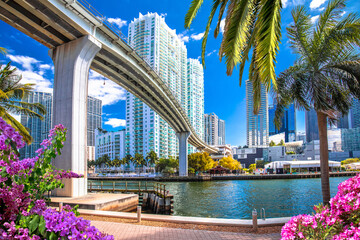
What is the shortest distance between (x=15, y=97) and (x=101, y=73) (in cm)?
1489

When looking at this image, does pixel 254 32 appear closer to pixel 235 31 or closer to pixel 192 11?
pixel 235 31

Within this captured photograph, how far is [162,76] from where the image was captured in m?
141

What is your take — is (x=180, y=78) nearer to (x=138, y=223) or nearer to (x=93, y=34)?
(x=93, y=34)

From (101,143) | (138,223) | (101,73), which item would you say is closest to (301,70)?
(138,223)

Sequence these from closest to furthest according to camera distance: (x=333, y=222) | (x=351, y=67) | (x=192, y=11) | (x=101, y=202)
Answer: (x=333, y=222) < (x=192, y=11) < (x=351, y=67) < (x=101, y=202)

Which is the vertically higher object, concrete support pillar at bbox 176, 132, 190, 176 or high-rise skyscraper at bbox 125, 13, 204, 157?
high-rise skyscraper at bbox 125, 13, 204, 157

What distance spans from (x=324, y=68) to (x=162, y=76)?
5257 inches

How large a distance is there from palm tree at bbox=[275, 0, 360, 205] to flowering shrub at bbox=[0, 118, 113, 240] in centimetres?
852

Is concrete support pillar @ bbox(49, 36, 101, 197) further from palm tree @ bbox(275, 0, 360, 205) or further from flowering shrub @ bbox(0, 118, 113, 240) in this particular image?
flowering shrub @ bbox(0, 118, 113, 240)

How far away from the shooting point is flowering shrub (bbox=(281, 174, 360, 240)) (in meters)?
3.49

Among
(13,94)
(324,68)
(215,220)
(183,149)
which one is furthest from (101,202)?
(183,149)

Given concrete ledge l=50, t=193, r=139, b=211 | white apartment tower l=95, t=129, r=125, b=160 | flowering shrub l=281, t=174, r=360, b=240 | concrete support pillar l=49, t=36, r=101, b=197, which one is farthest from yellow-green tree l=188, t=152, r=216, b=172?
flowering shrub l=281, t=174, r=360, b=240

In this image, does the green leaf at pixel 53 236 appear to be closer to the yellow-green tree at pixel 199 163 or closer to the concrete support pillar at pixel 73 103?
the concrete support pillar at pixel 73 103

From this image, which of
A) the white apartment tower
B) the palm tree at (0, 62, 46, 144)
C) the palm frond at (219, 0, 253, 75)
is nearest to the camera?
the palm frond at (219, 0, 253, 75)
